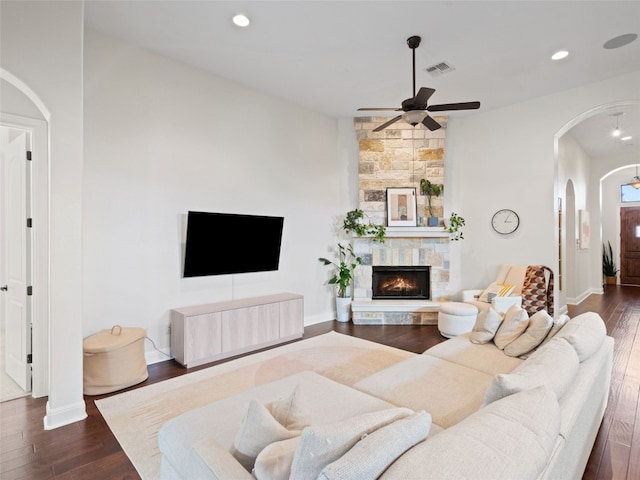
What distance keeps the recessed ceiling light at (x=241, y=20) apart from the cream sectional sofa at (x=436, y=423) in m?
3.19

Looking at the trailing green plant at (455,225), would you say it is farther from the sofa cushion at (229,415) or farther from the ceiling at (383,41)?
the sofa cushion at (229,415)

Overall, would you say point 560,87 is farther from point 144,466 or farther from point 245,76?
point 144,466

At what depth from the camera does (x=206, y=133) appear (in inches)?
168

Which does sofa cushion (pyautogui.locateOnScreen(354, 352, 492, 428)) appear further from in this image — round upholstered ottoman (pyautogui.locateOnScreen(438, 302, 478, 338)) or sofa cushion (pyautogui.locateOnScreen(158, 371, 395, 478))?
round upholstered ottoman (pyautogui.locateOnScreen(438, 302, 478, 338))

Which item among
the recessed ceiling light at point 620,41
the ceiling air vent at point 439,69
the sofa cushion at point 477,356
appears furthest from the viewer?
the ceiling air vent at point 439,69

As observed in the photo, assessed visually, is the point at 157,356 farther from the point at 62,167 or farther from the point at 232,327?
the point at 62,167

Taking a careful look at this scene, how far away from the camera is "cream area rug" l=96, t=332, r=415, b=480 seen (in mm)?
2369

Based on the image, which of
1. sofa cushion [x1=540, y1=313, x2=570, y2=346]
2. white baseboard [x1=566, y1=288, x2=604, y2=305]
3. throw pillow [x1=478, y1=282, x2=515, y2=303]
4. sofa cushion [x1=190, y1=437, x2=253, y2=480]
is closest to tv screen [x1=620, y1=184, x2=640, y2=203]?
white baseboard [x1=566, y1=288, x2=604, y2=305]

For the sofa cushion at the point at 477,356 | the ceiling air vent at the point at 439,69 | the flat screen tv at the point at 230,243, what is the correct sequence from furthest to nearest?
1. the ceiling air vent at the point at 439,69
2. the flat screen tv at the point at 230,243
3. the sofa cushion at the point at 477,356

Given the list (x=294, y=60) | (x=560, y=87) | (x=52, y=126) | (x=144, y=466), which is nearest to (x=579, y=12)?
(x=560, y=87)

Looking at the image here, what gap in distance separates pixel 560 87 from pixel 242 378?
18.5ft

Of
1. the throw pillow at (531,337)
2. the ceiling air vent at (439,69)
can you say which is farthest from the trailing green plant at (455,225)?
the throw pillow at (531,337)

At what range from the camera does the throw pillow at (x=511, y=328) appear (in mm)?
2936

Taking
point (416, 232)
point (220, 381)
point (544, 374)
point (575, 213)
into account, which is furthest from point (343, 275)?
point (575, 213)
